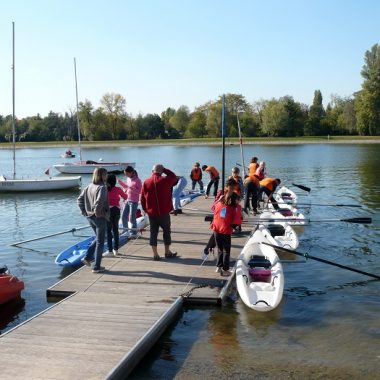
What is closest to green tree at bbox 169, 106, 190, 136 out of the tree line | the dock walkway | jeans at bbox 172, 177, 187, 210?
the tree line

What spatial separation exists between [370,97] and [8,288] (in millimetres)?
90667

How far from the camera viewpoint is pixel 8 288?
9.58 metres

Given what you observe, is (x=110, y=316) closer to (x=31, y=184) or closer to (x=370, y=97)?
(x=31, y=184)

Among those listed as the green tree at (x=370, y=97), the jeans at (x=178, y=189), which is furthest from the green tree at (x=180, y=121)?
the jeans at (x=178, y=189)

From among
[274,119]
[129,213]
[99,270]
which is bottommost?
[99,270]

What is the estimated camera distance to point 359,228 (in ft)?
57.1

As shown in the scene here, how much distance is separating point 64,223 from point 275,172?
25827mm

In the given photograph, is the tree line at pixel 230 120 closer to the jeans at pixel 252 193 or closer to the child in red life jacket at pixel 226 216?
the jeans at pixel 252 193

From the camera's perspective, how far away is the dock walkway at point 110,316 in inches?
250

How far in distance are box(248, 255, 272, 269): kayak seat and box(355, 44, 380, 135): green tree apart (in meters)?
87.1

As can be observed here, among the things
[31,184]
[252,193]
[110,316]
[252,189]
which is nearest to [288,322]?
[110,316]

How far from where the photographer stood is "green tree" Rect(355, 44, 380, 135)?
91.9 meters

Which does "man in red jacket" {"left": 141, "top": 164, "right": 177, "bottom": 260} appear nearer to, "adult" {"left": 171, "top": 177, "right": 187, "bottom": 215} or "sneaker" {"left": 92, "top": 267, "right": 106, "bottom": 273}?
"sneaker" {"left": 92, "top": 267, "right": 106, "bottom": 273}

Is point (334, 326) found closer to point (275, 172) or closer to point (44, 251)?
point (44, 251)
